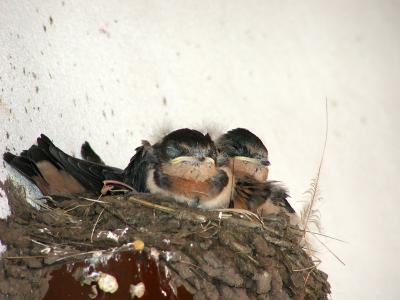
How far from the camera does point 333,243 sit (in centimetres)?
390

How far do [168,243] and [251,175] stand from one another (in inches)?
37.4

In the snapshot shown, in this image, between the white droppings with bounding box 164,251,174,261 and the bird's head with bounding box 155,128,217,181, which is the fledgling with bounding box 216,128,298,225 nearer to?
the bird's head with bounding box 155,128,217,181

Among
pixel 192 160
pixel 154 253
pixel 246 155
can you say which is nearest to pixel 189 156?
pixel 192 160

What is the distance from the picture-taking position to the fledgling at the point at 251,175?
286cm

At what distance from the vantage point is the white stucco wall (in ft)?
9.17

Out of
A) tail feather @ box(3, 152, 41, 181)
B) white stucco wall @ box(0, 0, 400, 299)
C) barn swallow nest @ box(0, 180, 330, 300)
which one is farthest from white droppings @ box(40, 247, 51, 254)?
tail feather @ box(3, 152, 41, 181)

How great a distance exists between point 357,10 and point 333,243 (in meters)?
1.59

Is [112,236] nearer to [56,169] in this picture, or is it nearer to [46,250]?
[46,250]

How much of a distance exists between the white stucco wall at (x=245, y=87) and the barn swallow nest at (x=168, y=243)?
179mm

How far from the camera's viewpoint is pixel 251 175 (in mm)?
3080

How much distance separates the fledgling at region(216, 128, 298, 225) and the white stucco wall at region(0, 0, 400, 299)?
23 centimetres

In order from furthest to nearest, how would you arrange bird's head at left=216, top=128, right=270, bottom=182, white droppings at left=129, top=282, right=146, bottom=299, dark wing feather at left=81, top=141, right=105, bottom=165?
bird's head at left=216, top=128, right=270, bottom=182 < dark wing feather at left=81, top=141, right=105, bottom=165 < white droppings at left=129, top=282, right=146, bottom=299

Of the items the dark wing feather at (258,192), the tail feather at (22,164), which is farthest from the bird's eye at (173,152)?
the tail feather at (22,164)

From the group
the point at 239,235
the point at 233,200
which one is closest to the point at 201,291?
the point at 239,235
